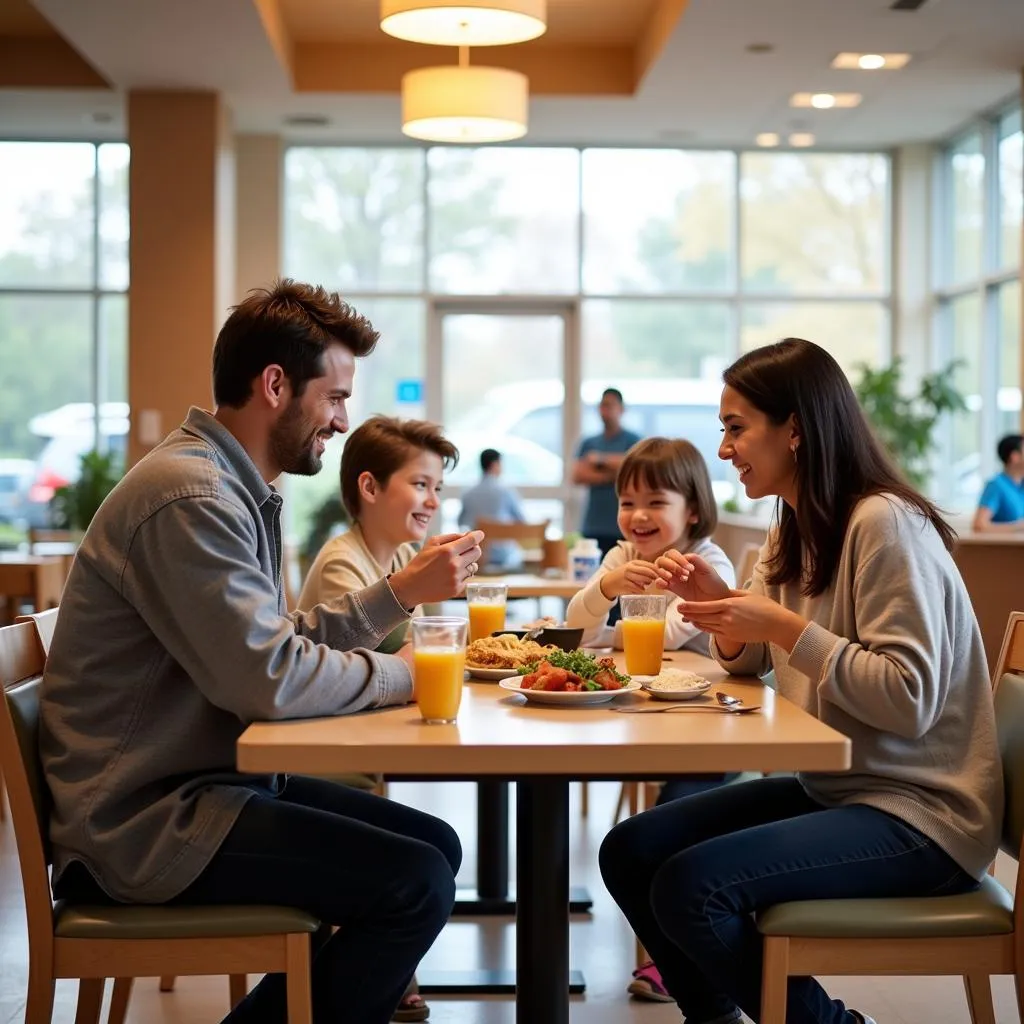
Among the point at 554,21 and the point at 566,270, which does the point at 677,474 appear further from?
the point at 566,270

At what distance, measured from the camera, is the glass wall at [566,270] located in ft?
33.7

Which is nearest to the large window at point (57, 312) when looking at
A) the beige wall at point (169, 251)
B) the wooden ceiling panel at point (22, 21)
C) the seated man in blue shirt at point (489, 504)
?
the wooden ceiling panel at point (22, 21)

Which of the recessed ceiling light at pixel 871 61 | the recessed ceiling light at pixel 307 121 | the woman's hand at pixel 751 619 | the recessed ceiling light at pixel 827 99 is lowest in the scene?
the woman's hand at pixel 751 619

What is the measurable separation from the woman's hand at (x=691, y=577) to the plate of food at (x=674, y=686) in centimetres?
19

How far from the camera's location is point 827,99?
8516mm

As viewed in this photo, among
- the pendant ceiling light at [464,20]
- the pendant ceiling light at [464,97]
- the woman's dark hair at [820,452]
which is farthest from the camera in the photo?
the pendant ceiling light at [464,97]

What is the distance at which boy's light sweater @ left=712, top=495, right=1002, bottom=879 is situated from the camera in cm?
193

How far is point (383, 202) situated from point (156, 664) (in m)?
8.76

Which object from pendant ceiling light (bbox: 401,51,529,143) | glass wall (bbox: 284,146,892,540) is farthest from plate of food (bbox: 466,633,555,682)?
glass wall (bbox: 284,146,892,540)

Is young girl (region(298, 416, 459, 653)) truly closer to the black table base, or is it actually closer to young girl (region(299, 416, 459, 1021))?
young girl (region(299, 416, 459, 1021))

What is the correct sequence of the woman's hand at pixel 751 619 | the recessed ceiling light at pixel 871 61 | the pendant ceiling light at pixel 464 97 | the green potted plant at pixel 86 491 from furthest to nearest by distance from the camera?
1. the green potted plant at pixel 86 491
2. the recessed ceiling light at pixel 871 61
3. the pendant ceiling light at pixel 464 97
4. the woman's hand at pixel 751 619

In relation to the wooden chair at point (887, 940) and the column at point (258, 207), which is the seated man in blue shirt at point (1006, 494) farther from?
the wooden chair at point (887, 940)

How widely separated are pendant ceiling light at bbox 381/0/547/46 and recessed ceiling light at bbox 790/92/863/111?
156 inches

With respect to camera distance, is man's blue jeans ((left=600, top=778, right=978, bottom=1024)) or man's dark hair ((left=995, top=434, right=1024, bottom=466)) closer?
man's blue jeans ((left=600, top=778, right=978, bottom=1024))
